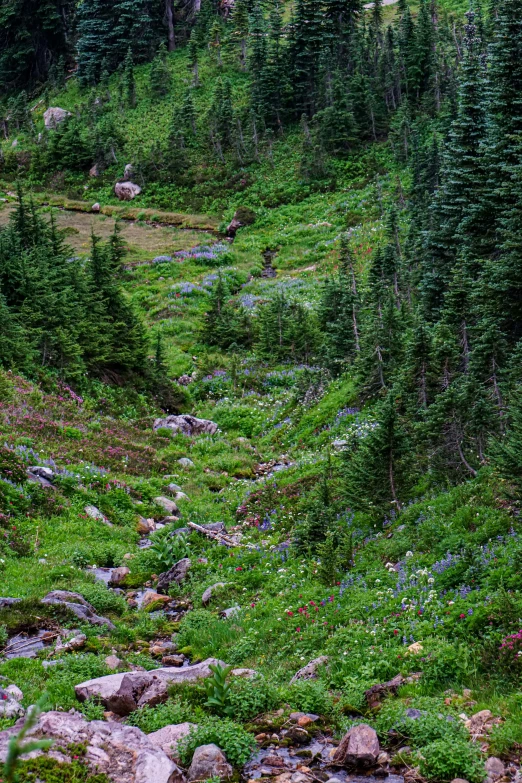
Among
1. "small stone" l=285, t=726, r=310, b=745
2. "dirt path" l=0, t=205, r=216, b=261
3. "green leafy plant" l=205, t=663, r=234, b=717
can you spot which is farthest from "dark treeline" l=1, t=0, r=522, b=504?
"dirt path" l=0, t=205, r=216, b=261

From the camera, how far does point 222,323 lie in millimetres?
32562

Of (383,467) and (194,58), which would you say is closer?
(383,467)

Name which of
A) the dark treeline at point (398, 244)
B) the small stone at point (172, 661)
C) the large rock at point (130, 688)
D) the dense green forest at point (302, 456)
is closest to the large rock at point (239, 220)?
the dense green forest at point (302, 456)

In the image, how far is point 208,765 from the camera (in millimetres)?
6148

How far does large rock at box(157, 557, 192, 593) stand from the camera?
12547 millimetres

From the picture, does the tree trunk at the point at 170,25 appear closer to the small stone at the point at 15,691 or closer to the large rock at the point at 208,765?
the small stone at the point at 15,691

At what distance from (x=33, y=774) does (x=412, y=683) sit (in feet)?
12.8

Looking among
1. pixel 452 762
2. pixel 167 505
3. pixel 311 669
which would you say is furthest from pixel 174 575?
pixel 452 762

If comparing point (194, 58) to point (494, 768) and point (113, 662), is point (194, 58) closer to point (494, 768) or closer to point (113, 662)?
point (113, 662)

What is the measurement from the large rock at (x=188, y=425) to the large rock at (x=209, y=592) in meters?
10.9

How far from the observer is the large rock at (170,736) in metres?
6.54

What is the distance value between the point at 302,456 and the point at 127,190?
5232cm

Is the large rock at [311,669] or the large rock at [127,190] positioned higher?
the large rock at [127,190]

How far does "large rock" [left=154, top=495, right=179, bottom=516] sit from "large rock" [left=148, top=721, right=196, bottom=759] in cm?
969
